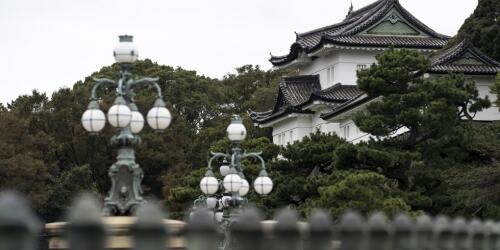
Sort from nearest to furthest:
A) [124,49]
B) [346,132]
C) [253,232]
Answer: [253,232]
[124,49]
[346,132]

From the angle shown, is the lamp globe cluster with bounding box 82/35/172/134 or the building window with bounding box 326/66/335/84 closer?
the lamp globe cluster with bounding box 82/35/172/134

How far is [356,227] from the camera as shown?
450 centimetres

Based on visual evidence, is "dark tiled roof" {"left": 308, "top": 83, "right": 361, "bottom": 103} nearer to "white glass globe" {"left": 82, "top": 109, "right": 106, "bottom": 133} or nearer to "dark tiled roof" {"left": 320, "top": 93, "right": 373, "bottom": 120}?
"dark tiled roof" {"left": 320, "top": 93, "right": 373, "bottom": 120}

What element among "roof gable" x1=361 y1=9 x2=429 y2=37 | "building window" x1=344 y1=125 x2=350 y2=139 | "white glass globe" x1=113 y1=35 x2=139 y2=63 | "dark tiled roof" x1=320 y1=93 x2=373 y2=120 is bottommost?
"white glass globe" x1=113 y1=35 x2=139 y2=63

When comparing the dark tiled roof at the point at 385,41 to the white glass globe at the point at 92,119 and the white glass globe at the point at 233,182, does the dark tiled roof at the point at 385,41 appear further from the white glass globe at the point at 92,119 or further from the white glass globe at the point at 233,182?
the white glass globe at the point at 92,119

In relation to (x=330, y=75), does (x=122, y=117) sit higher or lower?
lower

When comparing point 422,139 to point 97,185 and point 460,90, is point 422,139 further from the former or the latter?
point 97,185

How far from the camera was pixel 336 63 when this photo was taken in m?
52.5

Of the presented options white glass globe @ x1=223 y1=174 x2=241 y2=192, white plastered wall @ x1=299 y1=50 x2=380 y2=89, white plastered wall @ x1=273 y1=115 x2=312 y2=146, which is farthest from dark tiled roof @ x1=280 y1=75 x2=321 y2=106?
white glass globe @ x1=223 y1=174 x2=241 y2=192

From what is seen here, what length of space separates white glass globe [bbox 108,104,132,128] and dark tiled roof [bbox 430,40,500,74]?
1005 inches

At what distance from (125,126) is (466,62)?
27.5 metres


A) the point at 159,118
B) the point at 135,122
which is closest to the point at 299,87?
the point at 159,118

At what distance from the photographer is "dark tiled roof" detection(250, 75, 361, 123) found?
4981cm

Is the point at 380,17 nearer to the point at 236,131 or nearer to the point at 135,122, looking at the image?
the point at 236,131
